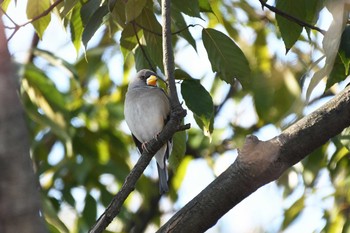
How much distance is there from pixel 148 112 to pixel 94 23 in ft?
5.76

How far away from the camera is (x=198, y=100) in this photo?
2463mm

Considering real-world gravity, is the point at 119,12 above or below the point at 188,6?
above

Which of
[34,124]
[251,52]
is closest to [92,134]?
[34,124]

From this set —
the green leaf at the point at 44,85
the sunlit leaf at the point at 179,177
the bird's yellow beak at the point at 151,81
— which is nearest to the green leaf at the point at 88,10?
the green leaf at the point at 44,85

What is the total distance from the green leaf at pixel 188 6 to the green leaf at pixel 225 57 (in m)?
0.17

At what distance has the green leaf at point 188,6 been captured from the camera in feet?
8.20

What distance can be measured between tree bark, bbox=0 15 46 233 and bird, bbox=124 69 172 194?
3.37 m

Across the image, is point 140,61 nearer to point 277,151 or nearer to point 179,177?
point 277,151

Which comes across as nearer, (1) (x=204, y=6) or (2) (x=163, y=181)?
(1) (x=204, y=6)

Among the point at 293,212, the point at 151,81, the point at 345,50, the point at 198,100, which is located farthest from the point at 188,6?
the point at 293,212

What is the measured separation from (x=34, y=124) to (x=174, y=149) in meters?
2.99

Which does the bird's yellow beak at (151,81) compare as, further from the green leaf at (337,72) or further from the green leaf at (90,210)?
the green leaf at (337,72)

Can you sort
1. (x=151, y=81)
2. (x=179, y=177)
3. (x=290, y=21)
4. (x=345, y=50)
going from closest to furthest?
(x=345, y=50) → (x=290, y=21) → (x=151, y=81) → (x=179, y=177)

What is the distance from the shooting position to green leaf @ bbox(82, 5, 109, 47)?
100 inches
